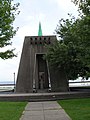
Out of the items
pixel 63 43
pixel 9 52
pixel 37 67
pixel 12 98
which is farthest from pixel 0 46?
pixel 37 67

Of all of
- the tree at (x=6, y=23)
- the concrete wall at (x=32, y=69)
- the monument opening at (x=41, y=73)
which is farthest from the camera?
the monument opening at (x=41, y=73)

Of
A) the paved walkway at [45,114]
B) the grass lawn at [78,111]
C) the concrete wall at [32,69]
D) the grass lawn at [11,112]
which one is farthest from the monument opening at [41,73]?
the paved walkway at [45,114]

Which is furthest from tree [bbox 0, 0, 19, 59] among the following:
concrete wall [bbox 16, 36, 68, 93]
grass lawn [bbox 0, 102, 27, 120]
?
concrete wall [bbox 16, 36, 68, 93]

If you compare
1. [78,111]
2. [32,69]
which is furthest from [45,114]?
[32,69]

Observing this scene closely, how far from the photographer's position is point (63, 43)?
34812mm

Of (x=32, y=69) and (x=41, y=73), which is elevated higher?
(x=32, y=69)

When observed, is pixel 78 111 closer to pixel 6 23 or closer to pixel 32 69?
pixel 6 23

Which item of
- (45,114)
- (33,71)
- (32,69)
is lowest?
(45,114)

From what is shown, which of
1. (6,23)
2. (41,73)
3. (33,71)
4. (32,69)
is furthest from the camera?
(41,73)

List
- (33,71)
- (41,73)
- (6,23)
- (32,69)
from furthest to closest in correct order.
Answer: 1. (41,73)
2. (32,69)
3. (33,71)
4. (6,23)

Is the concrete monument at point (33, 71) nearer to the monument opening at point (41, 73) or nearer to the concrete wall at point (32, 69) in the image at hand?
the concrete wall at point (32, 69)

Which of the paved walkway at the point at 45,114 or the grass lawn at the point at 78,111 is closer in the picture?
the grass lawn at the point at 78,111

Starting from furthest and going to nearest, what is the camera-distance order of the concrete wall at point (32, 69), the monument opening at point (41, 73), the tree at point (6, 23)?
the monument opening at point (41, 73) < the concrete wall at point (32, 69) < the tree at point (6, 23)

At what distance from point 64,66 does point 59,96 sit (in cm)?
761
